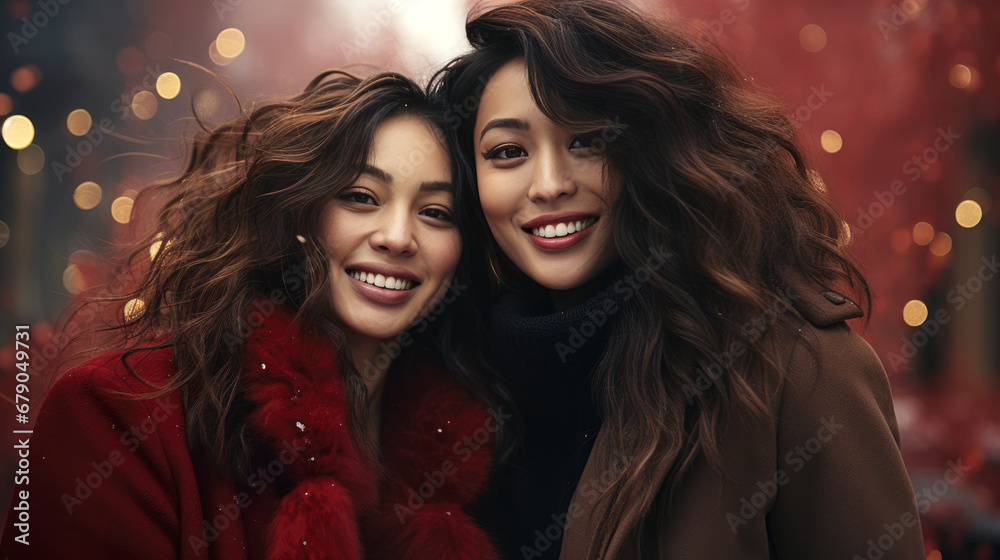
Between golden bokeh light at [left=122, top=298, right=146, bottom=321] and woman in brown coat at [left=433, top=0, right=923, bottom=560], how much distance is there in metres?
1.14

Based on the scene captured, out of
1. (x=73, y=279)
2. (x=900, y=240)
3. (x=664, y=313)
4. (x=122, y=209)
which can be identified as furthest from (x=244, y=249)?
(x=900, y=240)

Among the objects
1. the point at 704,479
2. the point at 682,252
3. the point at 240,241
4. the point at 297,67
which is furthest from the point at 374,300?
the point at 297,67

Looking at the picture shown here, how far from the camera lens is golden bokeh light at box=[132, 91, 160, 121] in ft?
15.7

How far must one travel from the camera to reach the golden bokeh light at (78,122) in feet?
14.9

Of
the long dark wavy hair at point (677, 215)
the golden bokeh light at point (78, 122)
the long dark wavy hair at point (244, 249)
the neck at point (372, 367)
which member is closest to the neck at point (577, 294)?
the long dark wavy hair at point (677, 215)

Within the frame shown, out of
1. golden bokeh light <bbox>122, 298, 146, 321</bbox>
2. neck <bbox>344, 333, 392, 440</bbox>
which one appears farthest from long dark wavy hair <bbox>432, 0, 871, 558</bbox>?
golden bokeh light <bbox>122, 298, 146, 321</bbox>

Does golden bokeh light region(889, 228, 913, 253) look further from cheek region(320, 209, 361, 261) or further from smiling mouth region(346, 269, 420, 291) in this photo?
cheek region(320, 209, 361, 261)

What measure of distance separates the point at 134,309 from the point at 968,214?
4.28 metres

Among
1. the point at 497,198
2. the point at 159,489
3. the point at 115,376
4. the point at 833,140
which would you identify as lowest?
the point at 159,489

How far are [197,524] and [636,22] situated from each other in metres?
1.90

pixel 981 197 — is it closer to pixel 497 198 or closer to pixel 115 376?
pixel 497 198

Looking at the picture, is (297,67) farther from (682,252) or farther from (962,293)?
(962,293)

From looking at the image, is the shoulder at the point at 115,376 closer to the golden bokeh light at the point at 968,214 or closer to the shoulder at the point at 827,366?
the shoulder at the point at 827,366

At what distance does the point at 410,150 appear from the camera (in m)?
2.22
